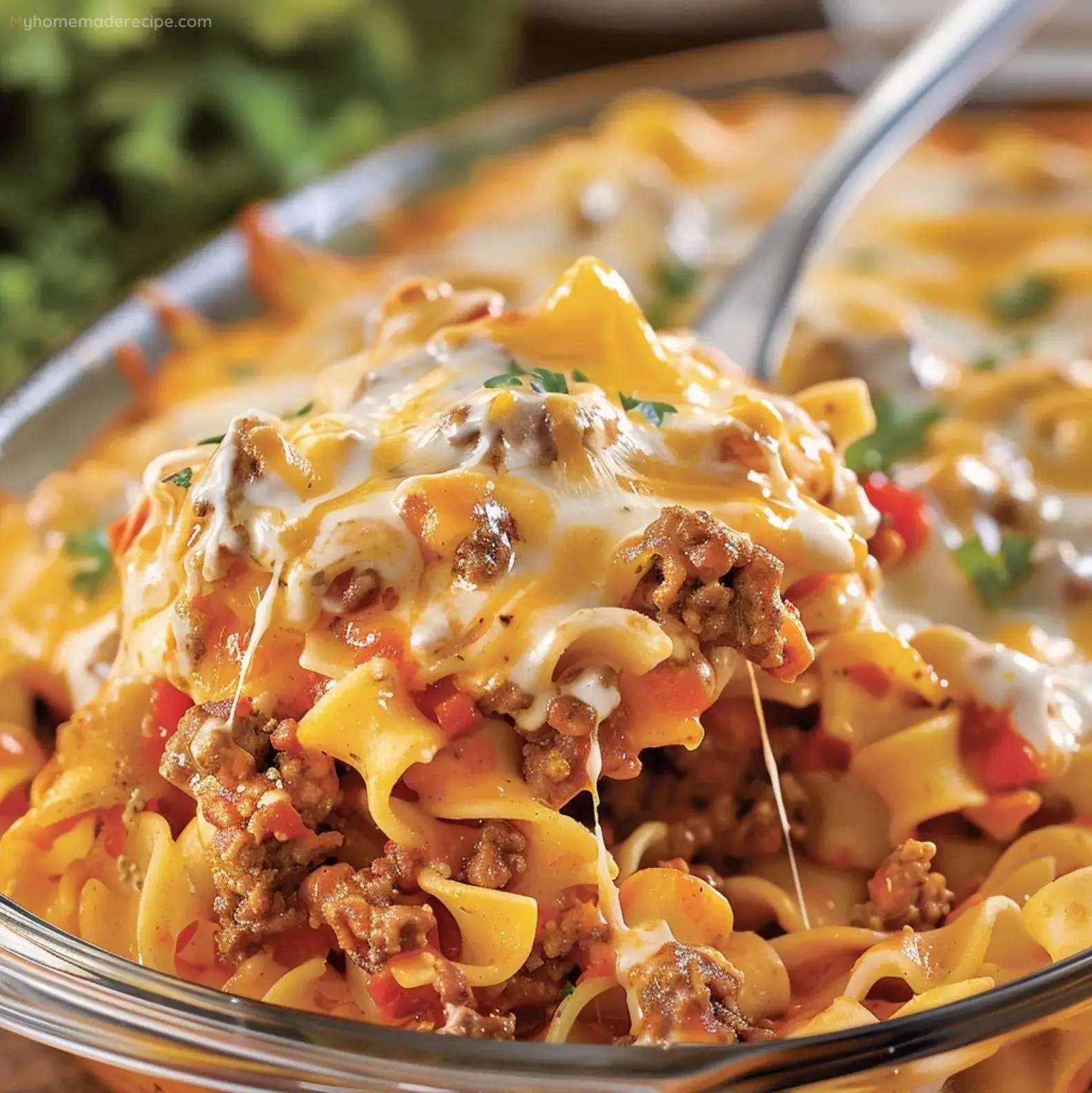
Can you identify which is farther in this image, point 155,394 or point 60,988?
point 155,394

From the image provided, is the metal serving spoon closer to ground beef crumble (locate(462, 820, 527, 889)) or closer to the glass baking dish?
ground beef crumble (locate(462, 820, 527, 889))

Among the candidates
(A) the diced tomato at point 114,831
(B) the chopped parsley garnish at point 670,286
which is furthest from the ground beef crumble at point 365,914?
(B) the chopped parsley garnish at point 670,286

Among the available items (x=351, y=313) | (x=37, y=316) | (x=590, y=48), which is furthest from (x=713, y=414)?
(x=590, y=48)

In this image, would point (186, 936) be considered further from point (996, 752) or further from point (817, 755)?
point (996, 752)

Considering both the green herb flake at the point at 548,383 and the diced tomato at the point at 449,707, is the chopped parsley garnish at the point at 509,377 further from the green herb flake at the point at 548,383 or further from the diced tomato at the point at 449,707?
the diced tomato at the point at 449,707

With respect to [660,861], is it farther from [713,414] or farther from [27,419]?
[27,419]

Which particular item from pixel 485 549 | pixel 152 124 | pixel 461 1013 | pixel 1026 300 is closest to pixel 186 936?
pixel 461 1013

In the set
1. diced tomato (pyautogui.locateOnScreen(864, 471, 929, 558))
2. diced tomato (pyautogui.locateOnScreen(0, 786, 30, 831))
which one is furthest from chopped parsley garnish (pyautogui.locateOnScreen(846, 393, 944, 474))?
diced tomato (pyautogui.locateOnScreen(0, 786, 30, 831))
